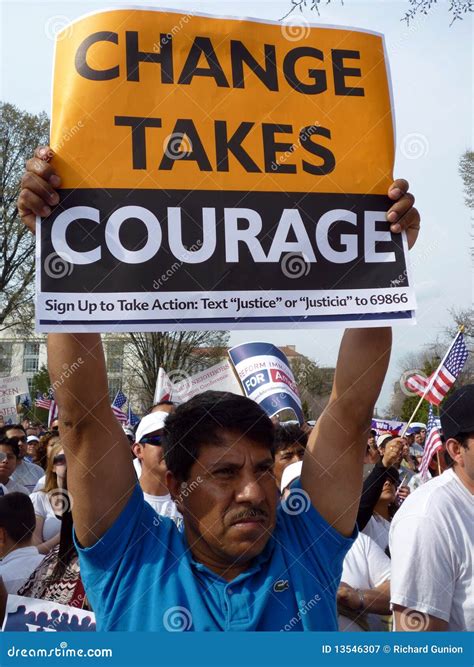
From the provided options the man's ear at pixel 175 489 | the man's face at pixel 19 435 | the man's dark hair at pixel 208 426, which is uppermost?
the man's face at pixel 19 435

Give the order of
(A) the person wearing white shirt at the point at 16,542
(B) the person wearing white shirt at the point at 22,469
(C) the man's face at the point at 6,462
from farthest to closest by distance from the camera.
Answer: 1. (B) the person wearing white shirt at the point at 22,469
2. (C) the man's face at the point at 6,462
3. (A) the person wearing white shirt at the point at 16,542

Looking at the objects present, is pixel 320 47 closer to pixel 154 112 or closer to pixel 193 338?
pixel 154 112

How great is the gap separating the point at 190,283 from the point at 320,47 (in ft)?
3.06

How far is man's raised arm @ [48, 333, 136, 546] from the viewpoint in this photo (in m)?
2.31

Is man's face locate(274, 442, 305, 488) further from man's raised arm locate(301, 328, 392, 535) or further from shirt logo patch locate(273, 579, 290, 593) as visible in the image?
shirt logo patch locate(273, 579, 290, 593)

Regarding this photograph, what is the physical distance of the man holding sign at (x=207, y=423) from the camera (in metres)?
2.29

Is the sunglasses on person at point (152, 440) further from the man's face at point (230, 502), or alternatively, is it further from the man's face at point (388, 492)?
the man's face at point (230, 502)

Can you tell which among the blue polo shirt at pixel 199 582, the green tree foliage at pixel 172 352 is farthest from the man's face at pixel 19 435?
the green tree foliage at pixel 172 352

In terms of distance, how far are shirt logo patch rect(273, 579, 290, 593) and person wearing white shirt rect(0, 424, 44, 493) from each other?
264 inches

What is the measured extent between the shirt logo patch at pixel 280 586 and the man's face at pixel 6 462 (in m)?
6.10

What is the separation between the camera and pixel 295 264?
2.53 metres

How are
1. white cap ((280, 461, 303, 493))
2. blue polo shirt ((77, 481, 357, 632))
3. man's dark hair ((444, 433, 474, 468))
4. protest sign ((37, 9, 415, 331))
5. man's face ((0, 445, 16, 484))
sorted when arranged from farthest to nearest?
man's face ((0, 445, 16, 484)) < white cap ((280, 461, 303, 493)) < man's dark hair ((444, 433, 474, 468)) < protest sign ((37, 9, 415, 331)) < blue polo shirt ((77, 481, 357, 632))

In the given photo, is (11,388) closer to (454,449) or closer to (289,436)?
(289,436)

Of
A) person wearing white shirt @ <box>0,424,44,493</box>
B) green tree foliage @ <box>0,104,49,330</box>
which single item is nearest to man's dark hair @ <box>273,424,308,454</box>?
person wearing white shirt @ <box>0,424,44,493</box>
